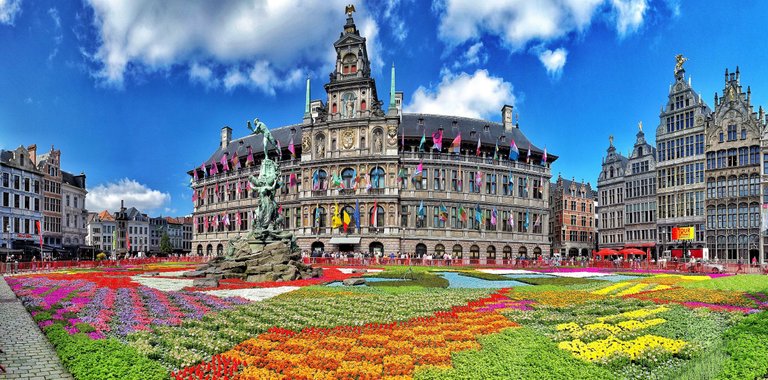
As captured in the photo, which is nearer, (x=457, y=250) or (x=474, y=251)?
(x=457, y=250)

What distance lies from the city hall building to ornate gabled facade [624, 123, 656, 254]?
19.4 m

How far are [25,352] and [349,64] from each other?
6225cm

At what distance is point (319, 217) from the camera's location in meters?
69.6

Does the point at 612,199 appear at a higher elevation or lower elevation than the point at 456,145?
lower

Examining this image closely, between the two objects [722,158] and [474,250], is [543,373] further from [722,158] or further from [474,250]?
[722,158]

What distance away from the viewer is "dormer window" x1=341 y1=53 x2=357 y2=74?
231ft

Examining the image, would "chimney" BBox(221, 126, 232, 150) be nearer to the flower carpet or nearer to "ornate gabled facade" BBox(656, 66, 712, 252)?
the flower carpet

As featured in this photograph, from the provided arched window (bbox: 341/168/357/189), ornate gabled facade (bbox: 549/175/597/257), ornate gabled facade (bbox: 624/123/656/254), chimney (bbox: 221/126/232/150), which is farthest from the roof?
ornate gabled facade (bbox: 549/175/597/257)

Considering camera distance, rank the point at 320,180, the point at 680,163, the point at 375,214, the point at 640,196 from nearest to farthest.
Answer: the point at 375,214 < the point at 320,180 < the point at 680,163 < the point at 640,196

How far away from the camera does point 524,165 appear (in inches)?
2857

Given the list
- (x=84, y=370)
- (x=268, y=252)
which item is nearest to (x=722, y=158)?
(x=268, y=252)

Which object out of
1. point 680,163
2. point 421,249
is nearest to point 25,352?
point 421,249

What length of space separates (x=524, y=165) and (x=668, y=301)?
53517 mm

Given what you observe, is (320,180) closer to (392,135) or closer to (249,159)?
(392,135)
